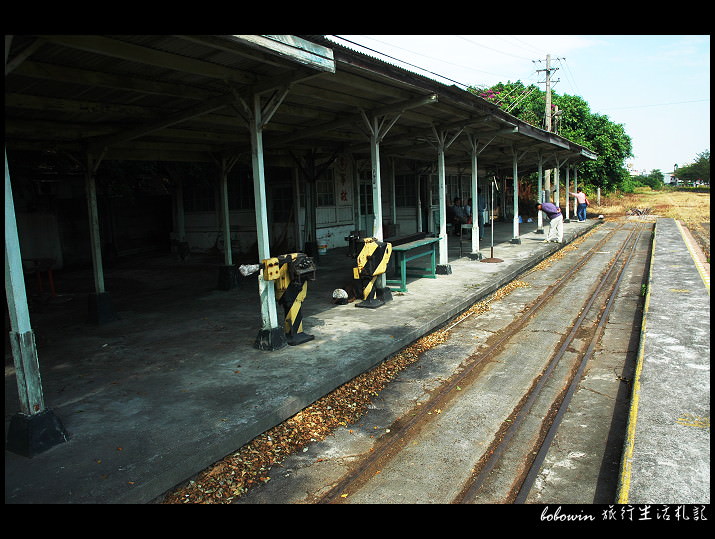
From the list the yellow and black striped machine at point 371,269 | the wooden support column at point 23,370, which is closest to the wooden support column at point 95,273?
the yellow and black striped machine at point 371,269

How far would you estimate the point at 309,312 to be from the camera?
25.0 feet

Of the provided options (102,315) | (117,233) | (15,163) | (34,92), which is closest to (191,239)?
(117,233)

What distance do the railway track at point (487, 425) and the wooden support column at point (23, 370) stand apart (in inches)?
81.6

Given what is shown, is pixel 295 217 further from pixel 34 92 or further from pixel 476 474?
pixel 476 474

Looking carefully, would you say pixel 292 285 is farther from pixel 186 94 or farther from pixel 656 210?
pixel 656 210

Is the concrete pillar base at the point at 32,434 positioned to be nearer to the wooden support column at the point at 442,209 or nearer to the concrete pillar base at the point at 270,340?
the concrete pillar base at the point at 270,340

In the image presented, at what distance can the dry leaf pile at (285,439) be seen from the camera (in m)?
3.35

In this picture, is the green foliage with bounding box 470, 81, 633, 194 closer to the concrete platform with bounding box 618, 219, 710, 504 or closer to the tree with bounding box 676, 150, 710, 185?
the concrete platform with bounding box 618, 219, 710, 504

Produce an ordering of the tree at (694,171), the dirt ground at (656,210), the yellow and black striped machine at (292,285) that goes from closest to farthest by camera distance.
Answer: the yellow and black striped machine at (292,285)
the dirt ground at (656,210)
the tree at (694,171)

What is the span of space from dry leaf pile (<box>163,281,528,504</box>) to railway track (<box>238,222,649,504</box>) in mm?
510

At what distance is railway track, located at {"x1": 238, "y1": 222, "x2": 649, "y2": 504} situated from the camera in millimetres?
3316
